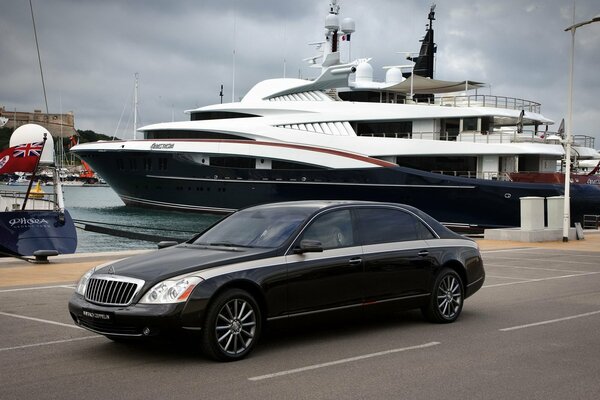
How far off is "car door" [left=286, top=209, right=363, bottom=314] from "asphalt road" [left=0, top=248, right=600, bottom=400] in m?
0.22

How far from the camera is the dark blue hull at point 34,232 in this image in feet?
58.4

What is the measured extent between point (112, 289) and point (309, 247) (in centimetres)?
186

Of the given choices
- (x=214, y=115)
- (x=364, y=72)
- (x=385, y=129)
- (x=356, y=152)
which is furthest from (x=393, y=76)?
(x=214, y=115)

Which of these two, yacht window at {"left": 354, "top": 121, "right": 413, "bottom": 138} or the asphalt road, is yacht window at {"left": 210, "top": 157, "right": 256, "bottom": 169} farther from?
the asphalt road

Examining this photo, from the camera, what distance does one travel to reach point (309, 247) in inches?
277

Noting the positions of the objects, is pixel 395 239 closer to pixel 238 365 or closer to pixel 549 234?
pixel 238 365

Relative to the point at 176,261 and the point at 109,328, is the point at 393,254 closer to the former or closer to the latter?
the point at 176,261

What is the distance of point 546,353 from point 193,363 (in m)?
3.34

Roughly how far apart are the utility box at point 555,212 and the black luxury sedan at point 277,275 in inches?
630

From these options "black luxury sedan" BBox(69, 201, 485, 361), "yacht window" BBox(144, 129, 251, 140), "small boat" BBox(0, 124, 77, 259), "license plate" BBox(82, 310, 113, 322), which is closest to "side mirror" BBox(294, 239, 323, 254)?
"black luxury sedan" BBox(69, 201, 485, 361)

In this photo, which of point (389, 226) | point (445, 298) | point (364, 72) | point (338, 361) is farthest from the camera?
point (364, 72)

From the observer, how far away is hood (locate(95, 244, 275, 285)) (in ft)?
21.4

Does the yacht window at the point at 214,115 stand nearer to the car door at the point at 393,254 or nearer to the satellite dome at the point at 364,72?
the satellite dome at the point at 364,72

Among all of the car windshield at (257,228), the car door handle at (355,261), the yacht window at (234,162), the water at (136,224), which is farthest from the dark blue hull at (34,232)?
the yacht window at (234,162)
